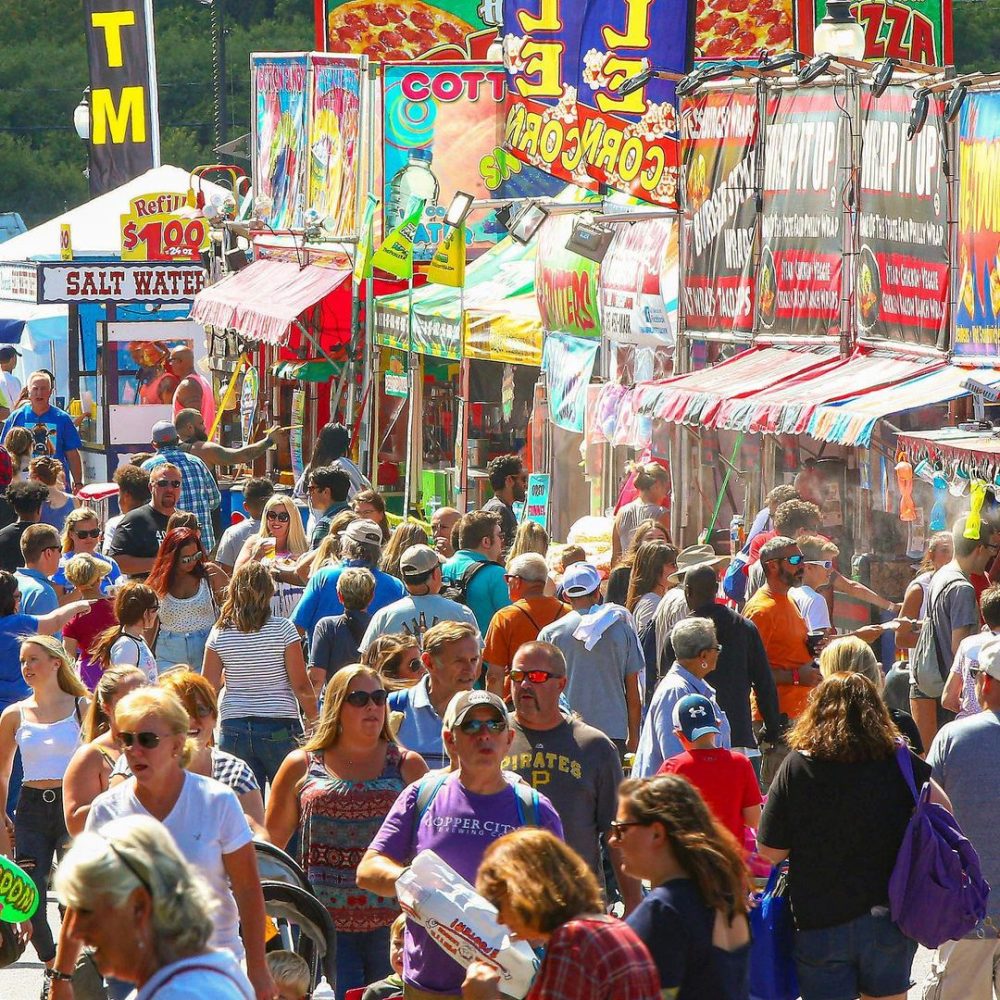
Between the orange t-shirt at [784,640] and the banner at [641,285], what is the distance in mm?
5401

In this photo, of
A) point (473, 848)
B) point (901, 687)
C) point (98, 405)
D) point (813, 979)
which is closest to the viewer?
point (473, 848)

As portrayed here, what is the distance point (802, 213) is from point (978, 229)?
231cm

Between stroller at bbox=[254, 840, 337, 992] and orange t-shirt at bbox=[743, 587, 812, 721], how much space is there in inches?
158

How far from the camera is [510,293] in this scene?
60.2 feet

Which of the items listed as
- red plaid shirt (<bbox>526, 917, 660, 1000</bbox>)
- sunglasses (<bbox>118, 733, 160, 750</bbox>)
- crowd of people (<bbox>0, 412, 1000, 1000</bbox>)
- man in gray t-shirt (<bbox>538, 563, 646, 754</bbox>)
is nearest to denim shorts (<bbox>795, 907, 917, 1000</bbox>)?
crowd of people (<bbox>0, 412, 1000, 1000</bbox>)

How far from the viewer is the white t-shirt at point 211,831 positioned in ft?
18.1

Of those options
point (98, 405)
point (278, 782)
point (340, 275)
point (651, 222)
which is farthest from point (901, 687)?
point (98, 405)

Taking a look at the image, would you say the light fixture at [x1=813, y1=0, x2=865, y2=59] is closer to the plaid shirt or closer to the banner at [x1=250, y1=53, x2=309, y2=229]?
the plaid shirt

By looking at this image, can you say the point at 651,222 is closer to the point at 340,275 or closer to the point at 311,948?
the point at 340,275

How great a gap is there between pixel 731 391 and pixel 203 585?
4.26 meters

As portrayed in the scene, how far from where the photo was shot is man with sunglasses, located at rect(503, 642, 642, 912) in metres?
6.64

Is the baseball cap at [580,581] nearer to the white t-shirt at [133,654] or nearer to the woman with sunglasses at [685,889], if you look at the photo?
the white t-shirt at [133,654]

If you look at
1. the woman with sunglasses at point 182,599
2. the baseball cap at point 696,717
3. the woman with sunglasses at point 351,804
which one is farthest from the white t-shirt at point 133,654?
the baseball cap at point 696,717

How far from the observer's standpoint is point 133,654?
904cm
